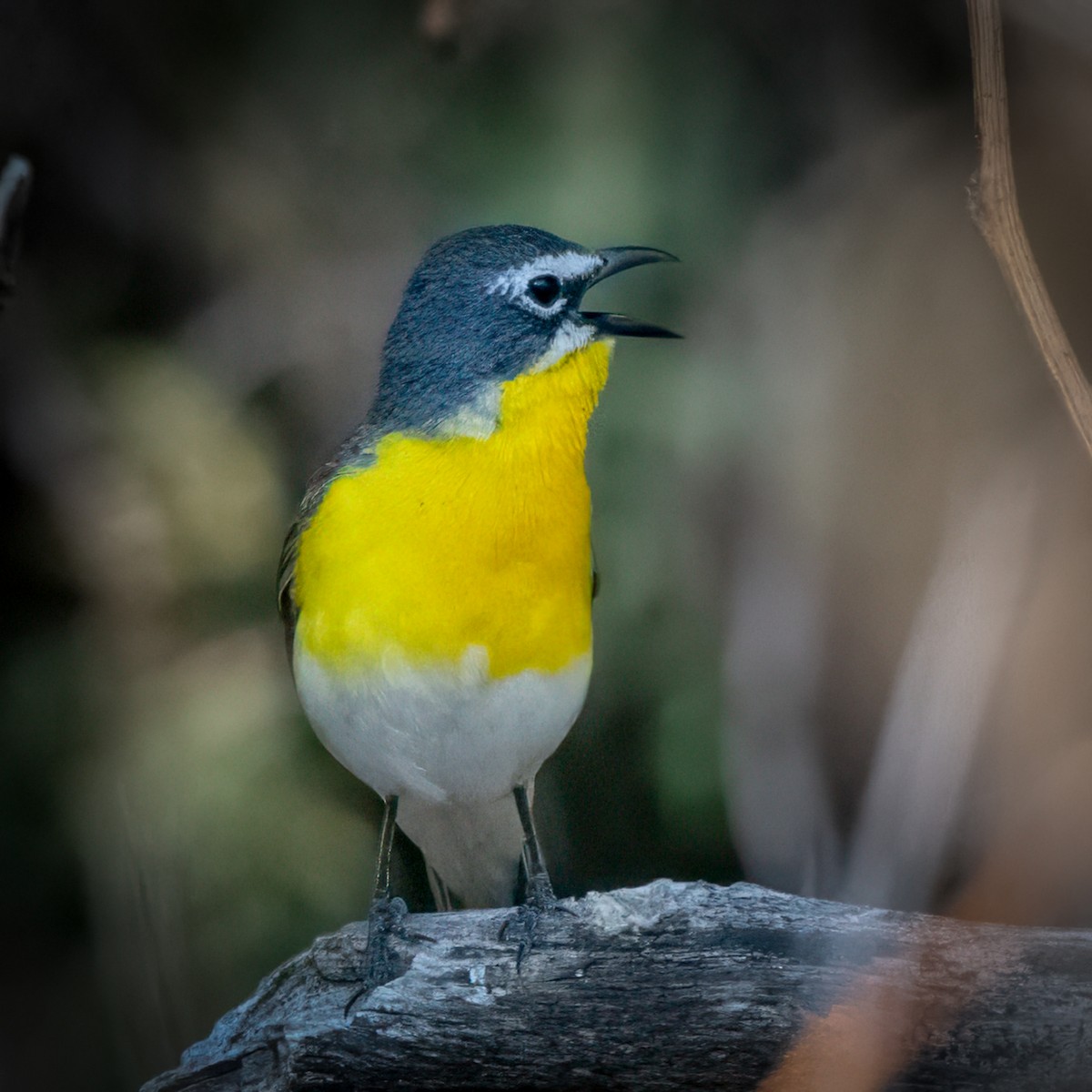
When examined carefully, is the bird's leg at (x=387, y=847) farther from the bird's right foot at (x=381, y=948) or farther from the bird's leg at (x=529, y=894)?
the bird's leg at (x=529, y=894)

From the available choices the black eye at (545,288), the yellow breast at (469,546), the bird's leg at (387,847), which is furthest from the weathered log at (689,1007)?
the black eye at (545,288)

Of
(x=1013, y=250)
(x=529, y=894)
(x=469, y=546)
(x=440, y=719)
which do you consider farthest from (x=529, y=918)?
(x=1013, y=250)

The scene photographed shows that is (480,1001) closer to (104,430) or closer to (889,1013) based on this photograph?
(889,1013)

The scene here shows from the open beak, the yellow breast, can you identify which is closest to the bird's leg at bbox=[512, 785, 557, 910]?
the yellow breast

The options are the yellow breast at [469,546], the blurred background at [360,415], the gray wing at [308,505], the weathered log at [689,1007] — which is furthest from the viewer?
the blurred background at [360,415]

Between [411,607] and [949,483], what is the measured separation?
2.05ft

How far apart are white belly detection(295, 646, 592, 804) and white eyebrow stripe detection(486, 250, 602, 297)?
361 mm

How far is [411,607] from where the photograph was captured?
1.13 m

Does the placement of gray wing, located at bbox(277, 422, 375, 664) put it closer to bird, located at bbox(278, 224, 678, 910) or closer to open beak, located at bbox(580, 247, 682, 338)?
bird, located at bbox(278, 224, 678, 910)

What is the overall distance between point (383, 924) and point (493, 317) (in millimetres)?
630

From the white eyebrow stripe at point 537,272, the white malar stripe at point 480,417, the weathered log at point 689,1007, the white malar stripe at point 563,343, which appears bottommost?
the weathered log at point 689,1007

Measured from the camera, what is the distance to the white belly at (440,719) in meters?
1.16

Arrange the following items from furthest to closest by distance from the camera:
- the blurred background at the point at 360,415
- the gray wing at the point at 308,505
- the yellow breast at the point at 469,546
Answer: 1. the blurred background at the point at 360,415
2. the gray wing at the point at 308,505
3. the yellow breast at the point at 469,546

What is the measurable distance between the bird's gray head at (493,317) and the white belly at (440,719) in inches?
10.3
